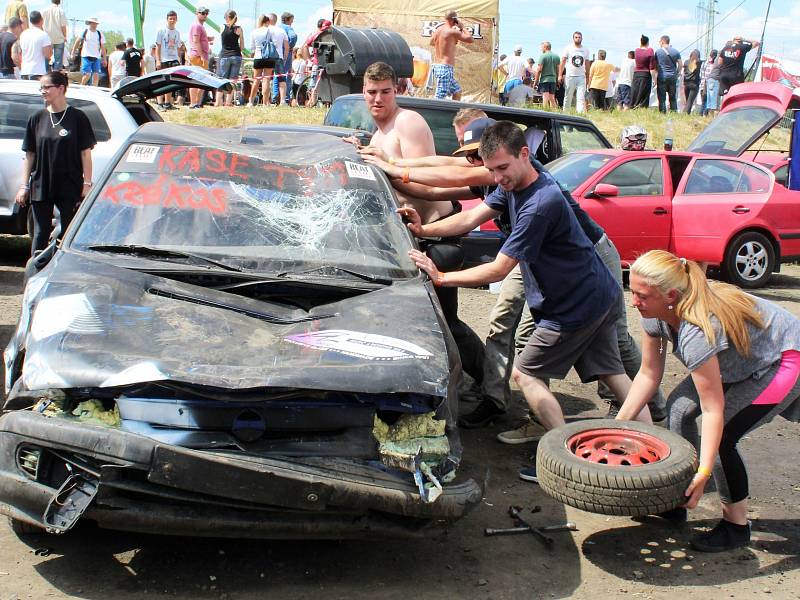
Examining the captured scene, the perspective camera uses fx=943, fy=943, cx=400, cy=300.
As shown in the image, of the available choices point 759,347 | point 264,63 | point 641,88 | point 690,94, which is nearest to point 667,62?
point 641,88

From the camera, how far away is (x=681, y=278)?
3965mm

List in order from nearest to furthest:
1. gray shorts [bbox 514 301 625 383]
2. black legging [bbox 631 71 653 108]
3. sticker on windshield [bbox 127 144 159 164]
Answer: gray shorts [bbox 514 301 625 383], sticker on windshield [bbox 127 144 159 164], black legging [bbox 631 71 653 108]

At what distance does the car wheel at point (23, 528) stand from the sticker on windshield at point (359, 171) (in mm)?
2464

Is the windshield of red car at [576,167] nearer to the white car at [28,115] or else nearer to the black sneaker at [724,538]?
the white car at [28,115]

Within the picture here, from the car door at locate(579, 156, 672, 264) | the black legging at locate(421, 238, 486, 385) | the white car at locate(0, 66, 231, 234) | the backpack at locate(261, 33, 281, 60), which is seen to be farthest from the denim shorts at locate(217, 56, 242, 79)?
the black legging at locate(421, 238, 486, 385)

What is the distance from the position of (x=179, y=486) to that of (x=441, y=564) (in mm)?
1260

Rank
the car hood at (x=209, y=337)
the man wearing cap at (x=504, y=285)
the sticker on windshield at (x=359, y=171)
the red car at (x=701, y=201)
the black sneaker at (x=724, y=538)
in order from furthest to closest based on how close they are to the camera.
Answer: the red car at (x=701, y=201) < the man wearing cap at (x=504, y=285) < the sticker on windshield at (x=359, y=171) < the black sneaker at (x=724, y=538) < the car hood at (x=209, y=337)

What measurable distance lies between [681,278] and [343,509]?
1711 millimetres

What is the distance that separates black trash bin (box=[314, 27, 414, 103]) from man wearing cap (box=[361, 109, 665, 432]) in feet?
27.6

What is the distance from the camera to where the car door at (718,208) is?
11.0 metres

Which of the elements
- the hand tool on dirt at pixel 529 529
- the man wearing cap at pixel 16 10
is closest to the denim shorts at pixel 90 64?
the man wearing cap at pixel 16 10

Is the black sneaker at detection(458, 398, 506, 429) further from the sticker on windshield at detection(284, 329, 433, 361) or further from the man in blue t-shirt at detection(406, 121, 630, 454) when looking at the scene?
the sticker on windshield at detection(284, 329, 433, 361)

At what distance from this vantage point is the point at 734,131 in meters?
12.0

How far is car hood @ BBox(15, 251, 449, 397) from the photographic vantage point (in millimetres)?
3414
